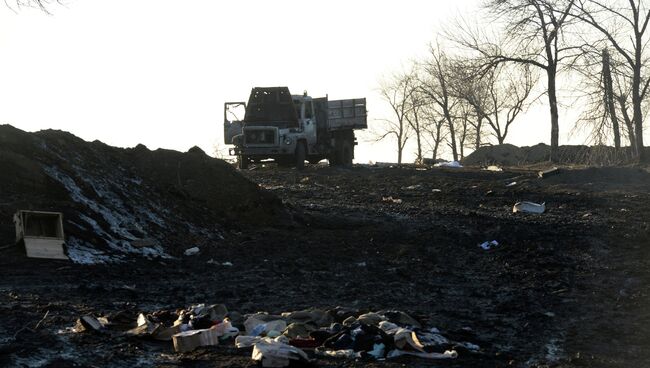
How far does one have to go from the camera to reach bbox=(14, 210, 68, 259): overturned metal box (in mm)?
10492

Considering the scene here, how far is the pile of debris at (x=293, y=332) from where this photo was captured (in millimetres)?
6012

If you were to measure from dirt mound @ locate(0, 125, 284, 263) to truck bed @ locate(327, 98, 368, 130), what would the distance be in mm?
16410

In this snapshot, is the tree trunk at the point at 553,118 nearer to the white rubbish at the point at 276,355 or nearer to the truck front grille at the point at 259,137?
the truck front grille at the point at 259,137

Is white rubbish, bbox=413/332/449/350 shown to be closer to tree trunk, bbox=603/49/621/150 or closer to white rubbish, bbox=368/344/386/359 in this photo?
white rubbish, bbox=368/344/386/359

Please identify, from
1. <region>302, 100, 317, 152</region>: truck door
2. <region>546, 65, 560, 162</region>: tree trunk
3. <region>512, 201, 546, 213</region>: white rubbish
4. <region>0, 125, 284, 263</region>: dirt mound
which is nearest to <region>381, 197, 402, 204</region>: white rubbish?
<region>512, 201, 546, 213</region>: white rubbish

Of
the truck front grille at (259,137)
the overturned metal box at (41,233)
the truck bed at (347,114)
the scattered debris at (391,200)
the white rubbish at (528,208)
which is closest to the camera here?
the overturned metal box at (41,233)

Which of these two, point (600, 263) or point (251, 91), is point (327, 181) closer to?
point (251, 91)

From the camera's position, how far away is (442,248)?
41.3 ft

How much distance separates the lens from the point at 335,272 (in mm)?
10594

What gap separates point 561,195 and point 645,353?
15.0 meters

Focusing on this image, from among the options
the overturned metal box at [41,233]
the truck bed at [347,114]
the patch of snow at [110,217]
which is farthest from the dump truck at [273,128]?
the overturned metal box at [41,233]

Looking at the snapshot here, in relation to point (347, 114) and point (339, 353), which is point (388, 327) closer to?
point (339, 353)

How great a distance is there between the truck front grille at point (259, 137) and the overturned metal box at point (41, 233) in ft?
55.6

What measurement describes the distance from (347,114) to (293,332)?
27.6 m
